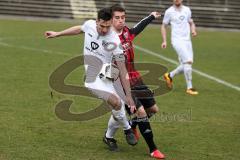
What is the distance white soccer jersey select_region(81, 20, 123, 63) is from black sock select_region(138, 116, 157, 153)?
971mm

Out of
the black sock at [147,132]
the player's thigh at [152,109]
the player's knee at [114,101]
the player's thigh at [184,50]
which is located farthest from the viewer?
the player's thigh at [184,50]

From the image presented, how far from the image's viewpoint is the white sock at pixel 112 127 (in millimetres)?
8406

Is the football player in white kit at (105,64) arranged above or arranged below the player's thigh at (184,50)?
above

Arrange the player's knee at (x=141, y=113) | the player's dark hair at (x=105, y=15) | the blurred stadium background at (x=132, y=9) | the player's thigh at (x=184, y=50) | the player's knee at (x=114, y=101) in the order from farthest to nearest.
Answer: the blurred stadium background at (x=132, y=9), the player's thigh at (x=184, y=50), the player's knee at (x=141, y=113), the player's knee at (x=114, y=101), the player's dark hair at (x=105, y=15)

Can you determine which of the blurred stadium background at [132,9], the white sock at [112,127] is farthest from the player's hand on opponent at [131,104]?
the blurred stadium background at [132,9]

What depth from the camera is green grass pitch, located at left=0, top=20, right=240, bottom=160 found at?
26.9 feet

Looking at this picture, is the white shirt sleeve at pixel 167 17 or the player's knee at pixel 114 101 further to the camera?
the white shirt sleeve at pixel 167 17

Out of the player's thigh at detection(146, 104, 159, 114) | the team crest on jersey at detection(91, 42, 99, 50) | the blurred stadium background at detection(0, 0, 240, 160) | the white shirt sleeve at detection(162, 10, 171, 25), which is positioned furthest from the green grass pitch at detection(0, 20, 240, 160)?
the white shirt sleeve at detection(162, 10, 171, 25)

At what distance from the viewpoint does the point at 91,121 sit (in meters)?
10.3

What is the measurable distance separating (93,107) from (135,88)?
3221mm

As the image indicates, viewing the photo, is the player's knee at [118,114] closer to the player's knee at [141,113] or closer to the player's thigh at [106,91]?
the player's thigh at [106,91]

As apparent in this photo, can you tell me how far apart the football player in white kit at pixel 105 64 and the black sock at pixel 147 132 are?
0.21 m

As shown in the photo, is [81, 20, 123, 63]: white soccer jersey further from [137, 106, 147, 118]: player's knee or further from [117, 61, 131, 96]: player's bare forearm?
[137, 106, 147, 118]: player's knee

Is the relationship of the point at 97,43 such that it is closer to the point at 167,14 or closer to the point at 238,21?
the point at 167,14
